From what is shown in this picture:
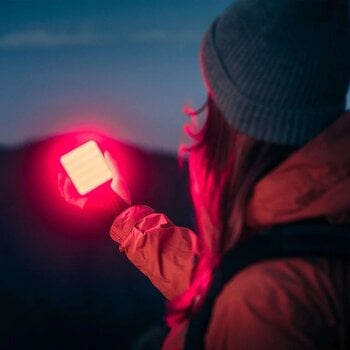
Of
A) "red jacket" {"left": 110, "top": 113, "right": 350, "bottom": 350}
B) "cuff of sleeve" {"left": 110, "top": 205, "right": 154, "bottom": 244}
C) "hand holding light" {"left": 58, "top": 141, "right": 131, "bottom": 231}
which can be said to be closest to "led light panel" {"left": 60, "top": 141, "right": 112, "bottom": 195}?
"hand holding light" {"left": 58, "top": 141, "right": 131, "bottom": 231}

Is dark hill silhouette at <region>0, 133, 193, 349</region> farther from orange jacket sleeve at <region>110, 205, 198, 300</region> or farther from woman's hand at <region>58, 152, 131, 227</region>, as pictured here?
orange jacket sleeve at <region>110, 205, 198, 300</region>

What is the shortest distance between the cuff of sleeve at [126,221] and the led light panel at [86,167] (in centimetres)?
11

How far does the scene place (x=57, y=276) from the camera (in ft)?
6.55

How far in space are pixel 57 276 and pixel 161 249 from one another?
1134 millimetres

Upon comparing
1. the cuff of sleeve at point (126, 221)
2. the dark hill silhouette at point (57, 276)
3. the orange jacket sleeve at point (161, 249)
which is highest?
the cuff of sleeve at point (126, 221)

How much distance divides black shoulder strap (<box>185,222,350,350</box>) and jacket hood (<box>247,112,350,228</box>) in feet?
0.08

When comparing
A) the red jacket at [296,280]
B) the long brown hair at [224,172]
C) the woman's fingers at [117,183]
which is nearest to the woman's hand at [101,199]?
the woman's fingers at [117,183]

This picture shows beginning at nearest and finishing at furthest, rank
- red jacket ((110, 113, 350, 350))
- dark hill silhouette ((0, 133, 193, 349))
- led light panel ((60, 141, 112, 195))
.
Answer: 1. red jacket ((110, 113, 350, 350))
2. led light panel ((60, 141, 112, 195))
3. dark hill silhouette ((0, 133, 193, 349))

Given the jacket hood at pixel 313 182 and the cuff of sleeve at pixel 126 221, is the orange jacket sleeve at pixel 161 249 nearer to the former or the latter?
the cuff of sleeve at pixel 126 221

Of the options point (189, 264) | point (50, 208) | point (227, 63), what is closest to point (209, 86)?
point (227, 63)

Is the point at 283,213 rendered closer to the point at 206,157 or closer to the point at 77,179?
the point at 206,157

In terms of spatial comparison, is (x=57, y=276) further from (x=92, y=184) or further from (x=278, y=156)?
(x=278, y=156)

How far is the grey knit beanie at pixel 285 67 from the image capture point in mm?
583

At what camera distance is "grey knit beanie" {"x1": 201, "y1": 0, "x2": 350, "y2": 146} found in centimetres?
58
